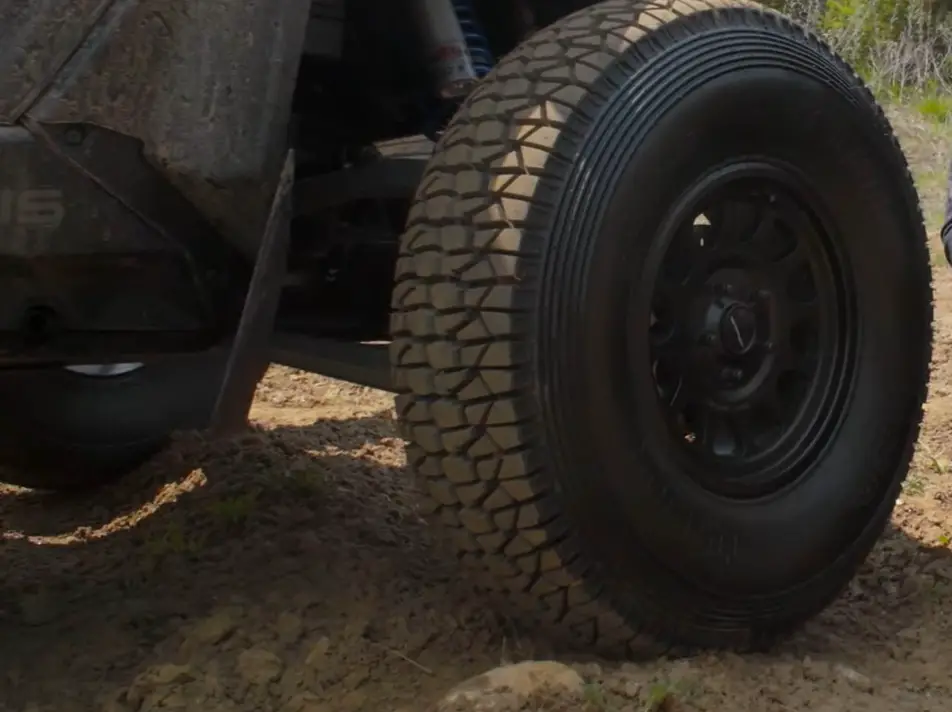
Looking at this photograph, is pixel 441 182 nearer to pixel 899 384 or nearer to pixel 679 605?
pixel 679 605

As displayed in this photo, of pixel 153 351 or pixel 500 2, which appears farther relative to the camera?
pixel 500 2

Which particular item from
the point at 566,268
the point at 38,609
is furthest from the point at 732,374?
the point at 38,609

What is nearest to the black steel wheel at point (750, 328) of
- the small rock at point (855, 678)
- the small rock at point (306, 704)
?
the small rock at point (855, 678)

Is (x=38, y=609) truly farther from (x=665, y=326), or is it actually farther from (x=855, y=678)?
(x=855, y=678)

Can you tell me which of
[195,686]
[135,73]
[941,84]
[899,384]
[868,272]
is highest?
[941,84]

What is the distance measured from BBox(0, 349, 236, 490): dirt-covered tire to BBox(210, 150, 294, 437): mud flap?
1.16 metres

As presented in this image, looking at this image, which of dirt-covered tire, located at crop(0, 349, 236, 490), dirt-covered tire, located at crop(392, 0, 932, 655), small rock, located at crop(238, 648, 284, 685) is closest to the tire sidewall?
dirt-covered tire, located at crop(392, 0, 932, 655)

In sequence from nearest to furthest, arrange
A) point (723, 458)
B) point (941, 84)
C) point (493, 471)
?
1. point (493, 471)
2. point (723, 458)
3. point (941, 84)

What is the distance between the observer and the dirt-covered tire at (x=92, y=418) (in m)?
3.26

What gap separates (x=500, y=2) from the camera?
9.36 feet

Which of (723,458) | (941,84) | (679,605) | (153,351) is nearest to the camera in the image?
(679,605)

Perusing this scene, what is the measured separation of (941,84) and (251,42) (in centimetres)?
960

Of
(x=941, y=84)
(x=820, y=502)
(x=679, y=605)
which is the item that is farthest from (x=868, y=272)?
(x=941, y=84)

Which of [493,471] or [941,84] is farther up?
[941,84]
